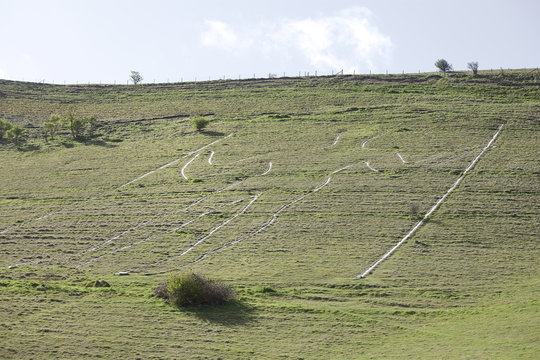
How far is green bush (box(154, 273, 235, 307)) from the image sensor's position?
2555 cm

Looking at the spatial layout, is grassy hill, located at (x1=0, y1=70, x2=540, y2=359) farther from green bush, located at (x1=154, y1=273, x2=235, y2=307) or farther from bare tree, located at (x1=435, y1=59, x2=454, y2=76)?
bare tree, located at (x1=435, y1=59, x2=454, y2=76)

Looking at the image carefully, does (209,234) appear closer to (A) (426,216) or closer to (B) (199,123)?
(A) (426,216)

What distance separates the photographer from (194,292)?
1005 inches

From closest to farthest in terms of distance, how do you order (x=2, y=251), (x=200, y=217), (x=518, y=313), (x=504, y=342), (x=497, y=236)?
(x=504, y=342)
(x=518, y=313)
(x=497, y=236)
(x=2, y=251)
(x=200, y=217)

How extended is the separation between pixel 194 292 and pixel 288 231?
13.2m

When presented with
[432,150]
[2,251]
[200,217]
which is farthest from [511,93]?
[2,251]

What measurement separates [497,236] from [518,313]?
12.7 m

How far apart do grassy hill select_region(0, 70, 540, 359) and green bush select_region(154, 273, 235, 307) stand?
613 millimetres

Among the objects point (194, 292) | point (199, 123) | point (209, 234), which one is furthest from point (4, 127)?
point (194, 292)

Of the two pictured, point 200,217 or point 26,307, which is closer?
point 26,307

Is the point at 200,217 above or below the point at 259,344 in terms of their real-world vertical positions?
above

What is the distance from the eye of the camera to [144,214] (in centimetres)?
4394

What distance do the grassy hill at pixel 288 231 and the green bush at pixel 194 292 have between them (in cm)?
61

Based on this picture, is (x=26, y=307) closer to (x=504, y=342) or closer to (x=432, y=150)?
(x=504, y=342)
